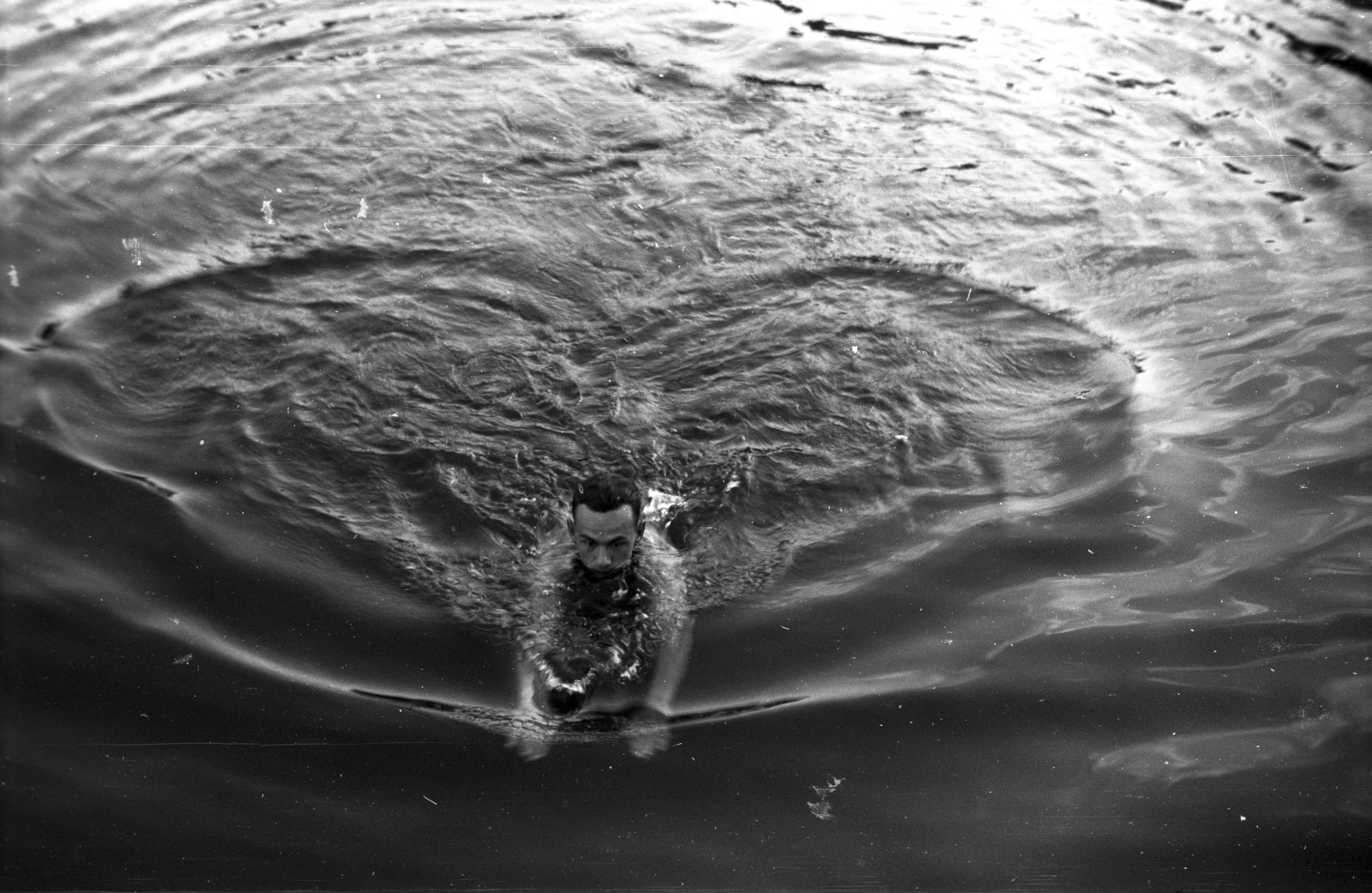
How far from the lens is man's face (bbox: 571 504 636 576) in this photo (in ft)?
16.9

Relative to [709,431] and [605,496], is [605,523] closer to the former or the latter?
[605,496]

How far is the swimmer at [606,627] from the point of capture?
15.7ft

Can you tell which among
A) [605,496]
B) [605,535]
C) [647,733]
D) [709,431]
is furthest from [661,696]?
[709,431]

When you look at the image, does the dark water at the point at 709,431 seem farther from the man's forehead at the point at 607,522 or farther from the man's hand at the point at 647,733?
the man's forehead at the point at 607,522

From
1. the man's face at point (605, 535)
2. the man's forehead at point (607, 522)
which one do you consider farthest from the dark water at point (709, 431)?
the man's forehead at point (607, 522)

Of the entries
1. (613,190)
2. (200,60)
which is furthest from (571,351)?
(200,60)

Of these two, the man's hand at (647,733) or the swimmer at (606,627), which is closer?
the man's hand at (647,733)

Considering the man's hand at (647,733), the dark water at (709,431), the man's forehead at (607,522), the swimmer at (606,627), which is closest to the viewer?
the dark water at (709,431)

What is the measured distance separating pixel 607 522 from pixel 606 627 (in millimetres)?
506

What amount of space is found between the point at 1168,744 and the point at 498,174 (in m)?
5.86

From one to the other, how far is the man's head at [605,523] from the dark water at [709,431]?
0.55 metres

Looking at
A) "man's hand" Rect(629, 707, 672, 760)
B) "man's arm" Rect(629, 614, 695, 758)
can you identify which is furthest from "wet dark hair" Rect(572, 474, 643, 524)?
"man's hand" Rect(629, 707, 672, 760)

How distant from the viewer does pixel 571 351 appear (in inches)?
280

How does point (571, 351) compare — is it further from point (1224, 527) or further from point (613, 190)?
point (1224, 527)
